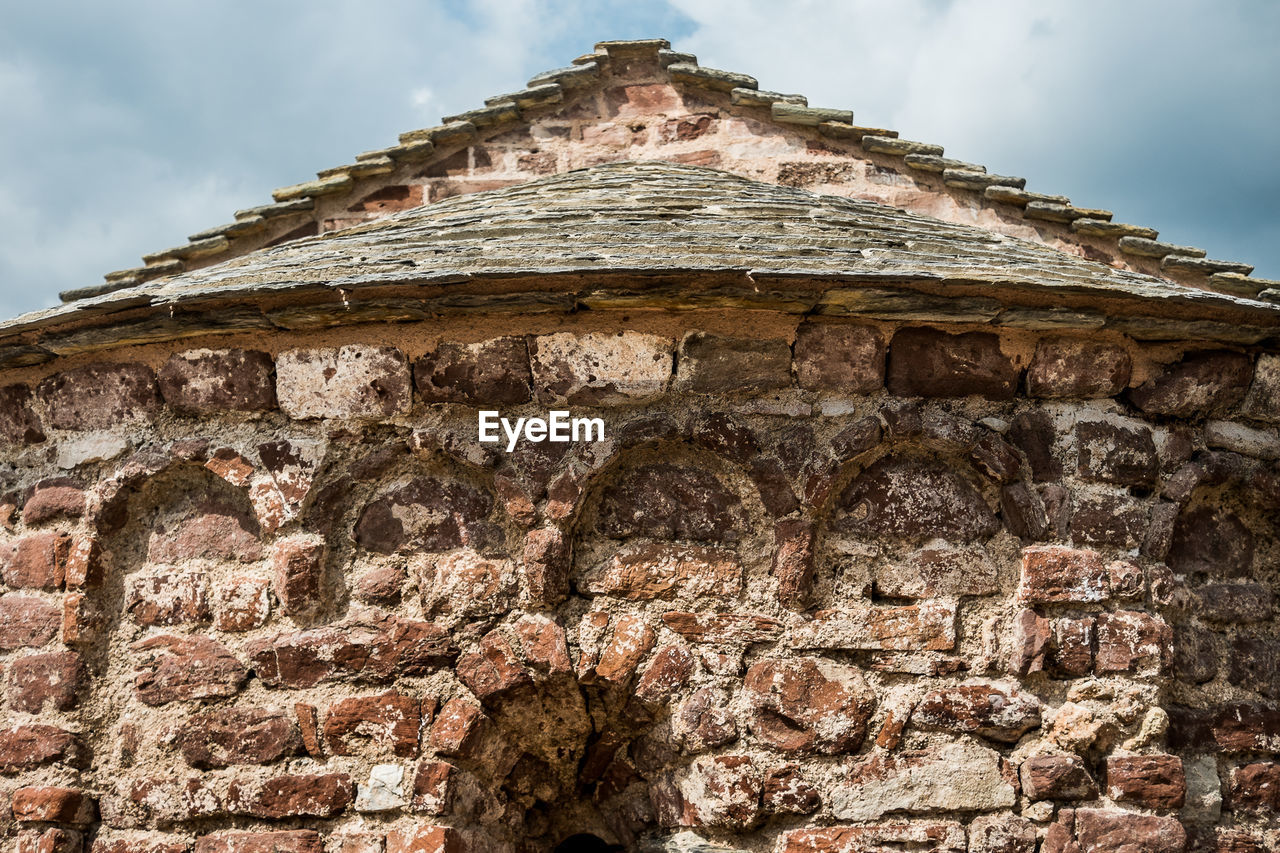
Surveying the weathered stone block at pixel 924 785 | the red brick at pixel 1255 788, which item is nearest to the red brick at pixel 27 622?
the weathered stone block at pixel 924 785

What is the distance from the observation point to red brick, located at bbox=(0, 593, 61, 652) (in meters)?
2.74

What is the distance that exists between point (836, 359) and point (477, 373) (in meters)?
0.95

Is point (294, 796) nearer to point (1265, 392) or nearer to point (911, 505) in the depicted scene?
point (911, 505)

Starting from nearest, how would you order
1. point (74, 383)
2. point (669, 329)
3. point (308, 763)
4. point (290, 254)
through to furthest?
point (308, 763)
point (669, 329)
point (74, 383)
point (290, 254)

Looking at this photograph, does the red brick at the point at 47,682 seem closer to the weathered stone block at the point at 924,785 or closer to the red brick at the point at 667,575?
the red brick at the point at 667,575

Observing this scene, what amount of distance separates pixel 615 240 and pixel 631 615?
1.11 m

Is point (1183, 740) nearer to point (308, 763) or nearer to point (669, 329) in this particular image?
point (669, 329)

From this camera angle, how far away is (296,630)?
2594mm

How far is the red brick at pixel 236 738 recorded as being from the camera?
2521 millimetres

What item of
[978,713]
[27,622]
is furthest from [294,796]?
[978,713]

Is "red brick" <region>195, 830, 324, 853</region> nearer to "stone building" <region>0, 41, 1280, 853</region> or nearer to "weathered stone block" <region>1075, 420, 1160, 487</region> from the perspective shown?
"stone building" <region>0, 41, 1280, 853</region>

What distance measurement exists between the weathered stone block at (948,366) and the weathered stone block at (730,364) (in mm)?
302

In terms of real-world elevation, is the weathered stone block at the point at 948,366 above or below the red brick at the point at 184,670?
above

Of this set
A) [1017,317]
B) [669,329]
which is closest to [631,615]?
[669,329]
